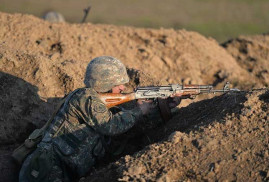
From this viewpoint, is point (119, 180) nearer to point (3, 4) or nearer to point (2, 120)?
point (2, 120)

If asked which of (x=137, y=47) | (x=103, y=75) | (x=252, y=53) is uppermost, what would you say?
(x=137, y=47)

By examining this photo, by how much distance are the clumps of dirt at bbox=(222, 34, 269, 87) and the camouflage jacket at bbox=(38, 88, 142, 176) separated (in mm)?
8048

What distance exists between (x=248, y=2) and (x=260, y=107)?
123 ft

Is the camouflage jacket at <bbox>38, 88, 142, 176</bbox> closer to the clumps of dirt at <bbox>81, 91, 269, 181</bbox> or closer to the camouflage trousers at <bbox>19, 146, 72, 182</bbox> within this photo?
the camouflage trousers at <bbox>19, 146, 72, 182</bbox>

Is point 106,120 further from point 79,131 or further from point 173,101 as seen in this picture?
point 173,101

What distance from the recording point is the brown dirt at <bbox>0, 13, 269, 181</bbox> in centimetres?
537

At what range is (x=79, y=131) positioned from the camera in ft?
20.7

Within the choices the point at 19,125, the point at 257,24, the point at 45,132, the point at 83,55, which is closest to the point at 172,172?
the point at 45,132

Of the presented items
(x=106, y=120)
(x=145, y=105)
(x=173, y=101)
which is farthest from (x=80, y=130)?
(x=173, y=101)

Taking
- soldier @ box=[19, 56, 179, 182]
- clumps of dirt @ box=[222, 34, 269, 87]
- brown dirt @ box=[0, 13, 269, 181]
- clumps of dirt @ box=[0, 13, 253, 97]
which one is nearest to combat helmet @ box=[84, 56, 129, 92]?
soldier @ box=[19, 56, 179, 182]

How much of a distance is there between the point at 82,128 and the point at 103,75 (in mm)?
785

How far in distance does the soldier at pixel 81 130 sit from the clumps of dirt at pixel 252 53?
7908 mm

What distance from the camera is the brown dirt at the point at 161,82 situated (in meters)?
5.37

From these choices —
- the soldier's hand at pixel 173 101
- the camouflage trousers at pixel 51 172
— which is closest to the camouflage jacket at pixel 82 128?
the camouflage trousers at pixel 51 172
